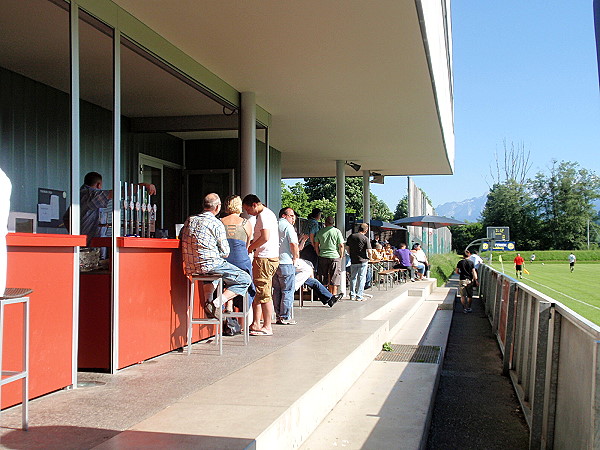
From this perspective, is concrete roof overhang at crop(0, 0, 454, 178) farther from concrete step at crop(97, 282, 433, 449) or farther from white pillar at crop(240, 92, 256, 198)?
concrete step at crop(97, 282, 433, 449)

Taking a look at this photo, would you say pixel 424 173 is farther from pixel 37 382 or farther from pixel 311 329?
pixel 37 382

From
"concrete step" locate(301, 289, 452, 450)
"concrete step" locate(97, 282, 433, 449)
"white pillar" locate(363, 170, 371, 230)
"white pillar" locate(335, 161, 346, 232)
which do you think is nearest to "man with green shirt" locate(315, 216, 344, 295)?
"white pillar" locate(335, 161, 346, 232)

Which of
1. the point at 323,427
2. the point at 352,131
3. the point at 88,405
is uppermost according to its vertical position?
the point at 352,131

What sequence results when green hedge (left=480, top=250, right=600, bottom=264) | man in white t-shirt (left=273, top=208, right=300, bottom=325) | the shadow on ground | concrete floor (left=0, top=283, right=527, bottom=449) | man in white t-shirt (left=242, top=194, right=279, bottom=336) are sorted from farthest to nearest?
green hedge (left=480, top=250, right=600, bottom=264)
man in white t-shirt (left=273, top=208, right=300, bottom=325)
man in white t-shirt (left=242, top=194, right=279, bottom=336)
the shadow on ground
concrete floor (left=0, top=283, right=527, bottom=449)

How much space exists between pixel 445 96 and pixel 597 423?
8452mm

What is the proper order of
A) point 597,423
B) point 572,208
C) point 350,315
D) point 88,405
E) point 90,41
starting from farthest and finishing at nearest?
point 572,208 < point 350,315 < point 90,41 < point 88,405 < point 597,423

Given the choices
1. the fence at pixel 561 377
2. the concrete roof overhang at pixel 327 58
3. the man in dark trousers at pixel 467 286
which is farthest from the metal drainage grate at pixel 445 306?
the fence at pixel 561 377

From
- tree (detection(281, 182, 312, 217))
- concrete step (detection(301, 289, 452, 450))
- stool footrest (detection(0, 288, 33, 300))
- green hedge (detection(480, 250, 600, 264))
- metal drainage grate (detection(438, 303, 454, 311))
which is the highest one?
tree (detection(281, 182, 312, 217))

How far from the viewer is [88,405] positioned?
4.38 metres

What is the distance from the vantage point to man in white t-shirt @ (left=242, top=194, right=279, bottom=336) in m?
7.51

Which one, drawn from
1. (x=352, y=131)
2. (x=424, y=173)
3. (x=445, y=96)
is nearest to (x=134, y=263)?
(x=445, y=96)

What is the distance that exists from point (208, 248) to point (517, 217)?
290 ft

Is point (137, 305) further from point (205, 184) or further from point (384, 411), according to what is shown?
point (205, 184)

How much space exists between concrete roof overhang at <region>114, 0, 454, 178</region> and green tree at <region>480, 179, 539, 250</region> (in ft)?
259
